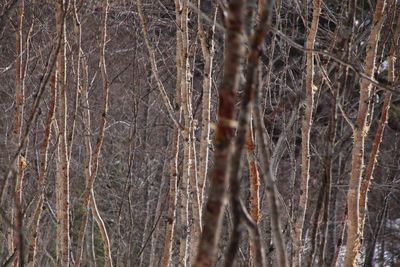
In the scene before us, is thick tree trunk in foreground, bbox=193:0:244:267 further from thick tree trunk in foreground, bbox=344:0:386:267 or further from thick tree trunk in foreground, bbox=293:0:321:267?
thick tree trunk in foreground, bbox=293:0:321:267

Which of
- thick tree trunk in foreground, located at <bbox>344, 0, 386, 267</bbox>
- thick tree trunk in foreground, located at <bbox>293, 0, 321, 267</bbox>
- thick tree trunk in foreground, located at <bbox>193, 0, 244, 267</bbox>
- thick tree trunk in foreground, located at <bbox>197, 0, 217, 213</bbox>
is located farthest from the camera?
thick tree trunk in foreground, located at <bbox>197, 0, 217, 213</bbox>

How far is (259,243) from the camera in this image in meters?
1.04

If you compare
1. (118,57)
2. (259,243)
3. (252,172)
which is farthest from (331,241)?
(259,243)

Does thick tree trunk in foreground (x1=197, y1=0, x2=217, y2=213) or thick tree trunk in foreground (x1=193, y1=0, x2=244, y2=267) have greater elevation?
thick tree trunk in foreground (x1=197, y1=0, x2=217, y2=213)

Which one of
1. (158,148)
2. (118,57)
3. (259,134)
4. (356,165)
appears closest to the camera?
(259,134)

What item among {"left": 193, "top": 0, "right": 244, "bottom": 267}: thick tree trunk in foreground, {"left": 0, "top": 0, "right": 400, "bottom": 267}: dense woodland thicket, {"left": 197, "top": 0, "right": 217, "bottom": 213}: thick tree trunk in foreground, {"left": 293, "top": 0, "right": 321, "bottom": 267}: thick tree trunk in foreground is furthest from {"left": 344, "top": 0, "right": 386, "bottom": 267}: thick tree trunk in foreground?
{"left": 193, "top": 0, "right": 244, "bottom": 267}: thick tree trunk in foreground

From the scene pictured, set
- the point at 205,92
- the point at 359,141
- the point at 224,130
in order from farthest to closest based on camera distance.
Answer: the point at 205,92
the point at 359,141
the point at 224,130

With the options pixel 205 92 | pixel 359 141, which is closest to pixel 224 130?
pixel 359 141

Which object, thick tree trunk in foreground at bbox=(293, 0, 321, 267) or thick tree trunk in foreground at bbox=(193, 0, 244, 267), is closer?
thick tree trunk in foreground at bbox=(193, 0, 244, 267)

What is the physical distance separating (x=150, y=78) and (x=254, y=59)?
659cm

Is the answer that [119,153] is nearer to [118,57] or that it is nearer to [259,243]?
[118,57]

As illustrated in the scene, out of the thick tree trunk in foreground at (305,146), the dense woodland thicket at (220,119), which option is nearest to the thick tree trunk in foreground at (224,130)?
the dense woodland thicket at (220,119)

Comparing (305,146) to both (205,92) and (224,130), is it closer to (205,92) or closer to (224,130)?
(205,92)

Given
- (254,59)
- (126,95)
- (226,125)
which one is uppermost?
(126,95)
